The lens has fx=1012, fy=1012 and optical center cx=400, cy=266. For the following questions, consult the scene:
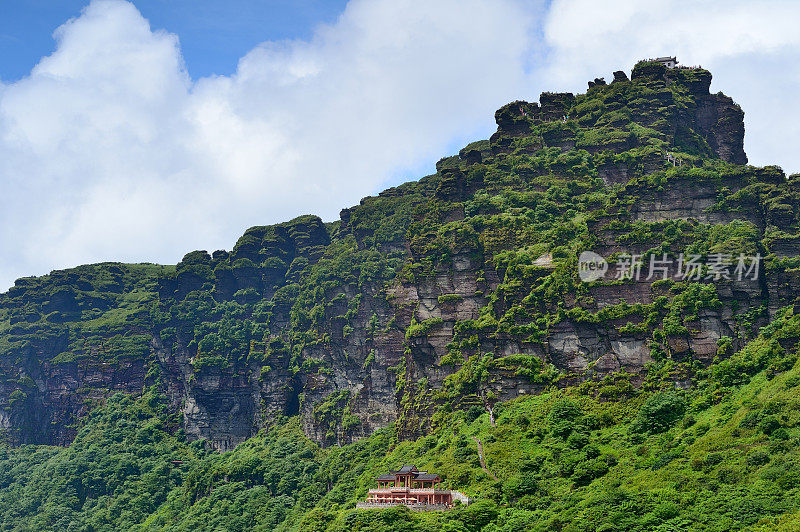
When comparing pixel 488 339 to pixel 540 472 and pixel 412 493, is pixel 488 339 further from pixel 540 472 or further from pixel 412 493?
pixel 412 493

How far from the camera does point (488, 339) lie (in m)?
103

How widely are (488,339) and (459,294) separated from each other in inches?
350

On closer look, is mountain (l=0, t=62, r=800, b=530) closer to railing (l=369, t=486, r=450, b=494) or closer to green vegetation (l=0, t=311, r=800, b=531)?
green vegetation (l=0, t=311, r=800, b=531)

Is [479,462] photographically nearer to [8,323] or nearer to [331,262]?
[331,262]

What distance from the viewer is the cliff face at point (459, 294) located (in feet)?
316

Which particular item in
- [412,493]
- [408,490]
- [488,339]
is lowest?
[412,493]

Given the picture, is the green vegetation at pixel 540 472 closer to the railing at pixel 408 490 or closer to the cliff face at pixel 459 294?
the railing at pixel 408 490

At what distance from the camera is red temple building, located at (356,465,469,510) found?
8556cm

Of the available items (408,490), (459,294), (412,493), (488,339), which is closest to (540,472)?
(412,493)

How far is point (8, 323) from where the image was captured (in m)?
172

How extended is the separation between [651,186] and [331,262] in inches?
2170

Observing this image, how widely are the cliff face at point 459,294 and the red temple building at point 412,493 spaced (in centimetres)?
1382

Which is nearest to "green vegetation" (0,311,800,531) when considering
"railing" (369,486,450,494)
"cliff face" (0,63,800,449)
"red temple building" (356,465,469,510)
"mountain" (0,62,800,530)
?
"mountain" (0,62,800,530)

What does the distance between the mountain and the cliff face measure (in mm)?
272
